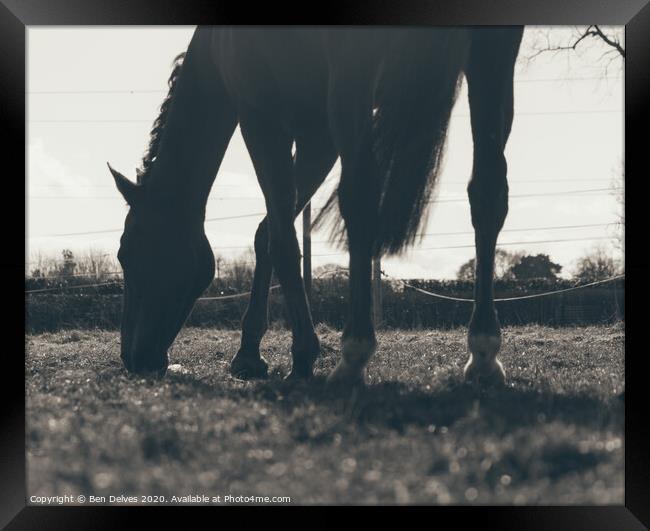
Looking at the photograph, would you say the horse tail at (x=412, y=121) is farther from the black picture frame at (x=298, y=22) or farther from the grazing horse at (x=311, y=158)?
the black picture frame at (x=298, y=22)

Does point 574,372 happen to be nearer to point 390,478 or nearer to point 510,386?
point 510,386

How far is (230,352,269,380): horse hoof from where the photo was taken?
541 cm

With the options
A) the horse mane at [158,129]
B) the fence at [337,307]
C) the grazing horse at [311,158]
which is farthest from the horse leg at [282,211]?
the fence at [337,307]

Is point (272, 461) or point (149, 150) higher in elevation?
point (149, 150)

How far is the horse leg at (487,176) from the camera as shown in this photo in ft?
14.7

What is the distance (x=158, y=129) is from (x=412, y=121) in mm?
1806

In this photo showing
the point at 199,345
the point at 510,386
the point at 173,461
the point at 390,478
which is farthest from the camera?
the point at 199,345

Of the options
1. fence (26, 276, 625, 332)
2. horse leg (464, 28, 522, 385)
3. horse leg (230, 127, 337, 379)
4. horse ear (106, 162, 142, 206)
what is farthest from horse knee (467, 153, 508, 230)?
fence (26, 276, 625, 332)

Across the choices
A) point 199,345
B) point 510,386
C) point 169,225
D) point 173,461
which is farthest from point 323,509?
point 199,345

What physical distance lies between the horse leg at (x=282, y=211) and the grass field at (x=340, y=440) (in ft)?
2.00

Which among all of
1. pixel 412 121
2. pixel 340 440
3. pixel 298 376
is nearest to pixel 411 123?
pixel 412 121

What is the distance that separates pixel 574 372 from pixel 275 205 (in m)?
2.00

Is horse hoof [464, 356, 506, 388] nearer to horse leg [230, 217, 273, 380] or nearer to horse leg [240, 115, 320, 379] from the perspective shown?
horse leg [240, 115, 320, 379]

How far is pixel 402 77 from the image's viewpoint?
4668 millimetres
